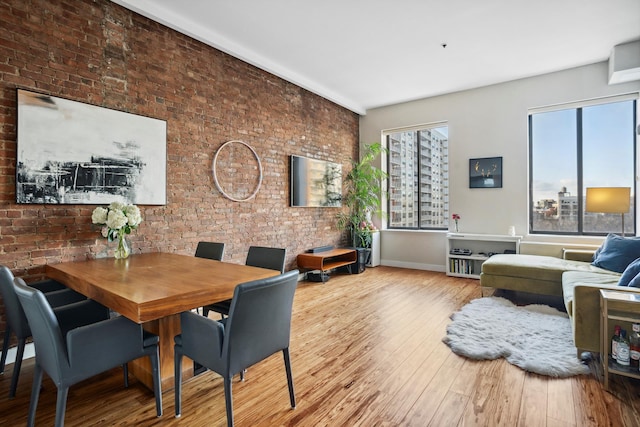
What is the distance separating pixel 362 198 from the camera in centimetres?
634

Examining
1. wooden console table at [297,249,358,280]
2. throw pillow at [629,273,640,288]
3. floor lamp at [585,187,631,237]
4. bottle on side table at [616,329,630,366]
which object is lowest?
bottle on side table at [616,329,630,366]

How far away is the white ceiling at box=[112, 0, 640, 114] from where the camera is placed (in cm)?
338

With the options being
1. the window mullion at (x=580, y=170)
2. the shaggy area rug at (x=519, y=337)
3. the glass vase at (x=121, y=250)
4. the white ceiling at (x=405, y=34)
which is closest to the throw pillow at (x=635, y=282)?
the shaggy area rug at (x=519, y=337)

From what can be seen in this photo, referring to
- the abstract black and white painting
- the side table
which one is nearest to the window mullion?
the side table

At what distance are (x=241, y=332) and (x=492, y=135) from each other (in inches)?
216

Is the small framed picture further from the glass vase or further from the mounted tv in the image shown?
the glass vase

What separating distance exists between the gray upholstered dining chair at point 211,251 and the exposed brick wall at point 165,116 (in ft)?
1.53

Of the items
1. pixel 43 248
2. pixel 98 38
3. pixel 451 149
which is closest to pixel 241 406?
pixel 43 248

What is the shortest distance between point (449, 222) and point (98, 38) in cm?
559

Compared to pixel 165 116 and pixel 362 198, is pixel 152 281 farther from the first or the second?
pixel 362 198

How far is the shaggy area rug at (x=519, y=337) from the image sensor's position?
2.44 metres

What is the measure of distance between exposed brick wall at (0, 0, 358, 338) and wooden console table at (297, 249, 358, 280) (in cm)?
24

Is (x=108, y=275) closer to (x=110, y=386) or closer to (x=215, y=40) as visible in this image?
(x=110, y=386)

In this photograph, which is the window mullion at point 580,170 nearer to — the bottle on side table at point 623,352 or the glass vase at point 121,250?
the bottle on side table at point 623,352
